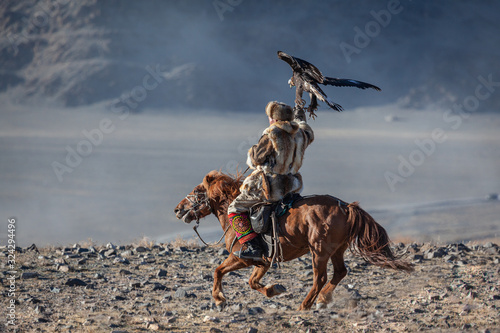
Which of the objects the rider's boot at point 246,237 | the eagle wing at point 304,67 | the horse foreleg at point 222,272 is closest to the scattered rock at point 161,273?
the horse foreleg at point 222,272

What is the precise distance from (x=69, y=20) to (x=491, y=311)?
6003 centimetres

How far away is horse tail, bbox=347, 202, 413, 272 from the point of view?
23.1ft

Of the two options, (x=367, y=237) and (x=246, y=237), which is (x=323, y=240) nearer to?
(x=367, y=237)

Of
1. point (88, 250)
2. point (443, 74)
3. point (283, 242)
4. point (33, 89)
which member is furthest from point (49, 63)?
point (283, 242)

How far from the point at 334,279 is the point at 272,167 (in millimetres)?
1468

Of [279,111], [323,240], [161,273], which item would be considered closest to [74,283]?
[161,273]

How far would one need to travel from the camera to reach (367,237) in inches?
277

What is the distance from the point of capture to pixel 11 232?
942 centimetres

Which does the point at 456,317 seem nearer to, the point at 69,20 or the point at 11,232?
the point at 11,232

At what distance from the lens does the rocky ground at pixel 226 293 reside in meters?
7.08

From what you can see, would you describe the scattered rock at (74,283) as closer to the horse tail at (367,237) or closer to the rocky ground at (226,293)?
the rocky ground at (226,293)

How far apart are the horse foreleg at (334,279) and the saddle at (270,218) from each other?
0.68m

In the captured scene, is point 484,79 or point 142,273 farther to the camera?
point 484,79

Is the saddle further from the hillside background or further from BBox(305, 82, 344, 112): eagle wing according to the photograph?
the hillside background
